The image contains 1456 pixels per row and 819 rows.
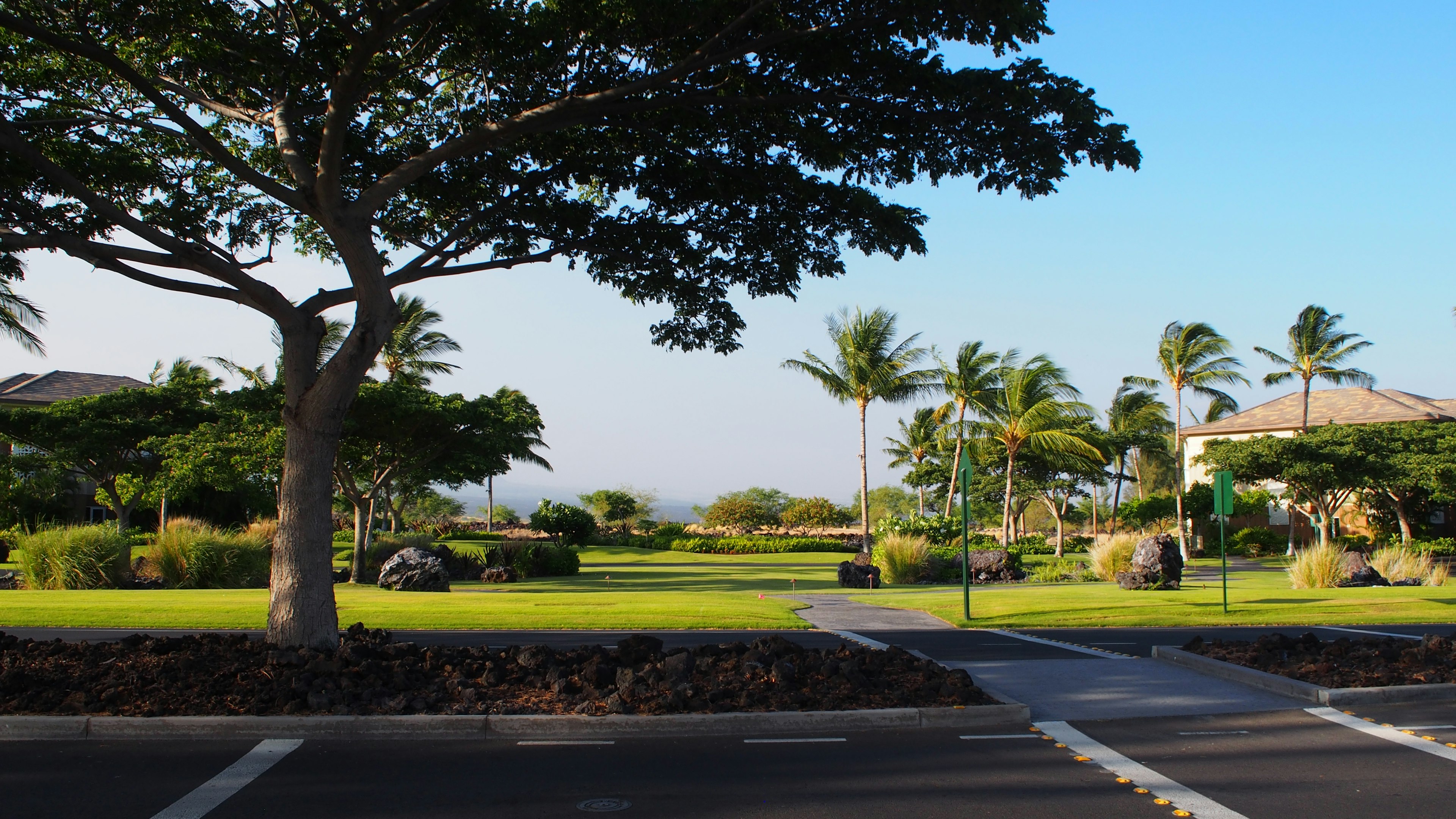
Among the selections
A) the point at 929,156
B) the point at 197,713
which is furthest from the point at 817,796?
the point at 929,156

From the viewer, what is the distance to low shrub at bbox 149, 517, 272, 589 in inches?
904

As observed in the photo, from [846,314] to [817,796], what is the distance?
36230 millimetres

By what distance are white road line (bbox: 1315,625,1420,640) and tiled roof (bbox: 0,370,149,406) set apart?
49.7 m

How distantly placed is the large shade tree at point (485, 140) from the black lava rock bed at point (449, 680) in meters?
0.83

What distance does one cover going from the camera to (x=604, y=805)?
5.27 meters

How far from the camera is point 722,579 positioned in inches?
1256

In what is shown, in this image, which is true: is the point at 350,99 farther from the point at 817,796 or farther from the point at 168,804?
the point at 817,796

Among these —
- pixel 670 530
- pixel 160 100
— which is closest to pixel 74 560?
pixel 160 100

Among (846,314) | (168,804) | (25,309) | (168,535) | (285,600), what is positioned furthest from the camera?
(846,314)

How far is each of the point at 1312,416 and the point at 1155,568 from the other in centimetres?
3693

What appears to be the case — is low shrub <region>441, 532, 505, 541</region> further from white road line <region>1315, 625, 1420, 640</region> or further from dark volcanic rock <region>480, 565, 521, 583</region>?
white road line <region>1315, 625, 1420, 640</region>

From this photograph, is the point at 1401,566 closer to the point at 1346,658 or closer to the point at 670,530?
the point at 1346,658

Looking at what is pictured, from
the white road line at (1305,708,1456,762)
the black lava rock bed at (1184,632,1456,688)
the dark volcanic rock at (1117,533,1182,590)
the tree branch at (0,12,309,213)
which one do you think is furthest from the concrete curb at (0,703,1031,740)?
the dark volcanic rock at (1117,533,1182,590)

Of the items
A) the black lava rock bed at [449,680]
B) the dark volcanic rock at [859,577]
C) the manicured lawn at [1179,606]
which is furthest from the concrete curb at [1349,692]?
the dark volcanic rock at [859,577]
